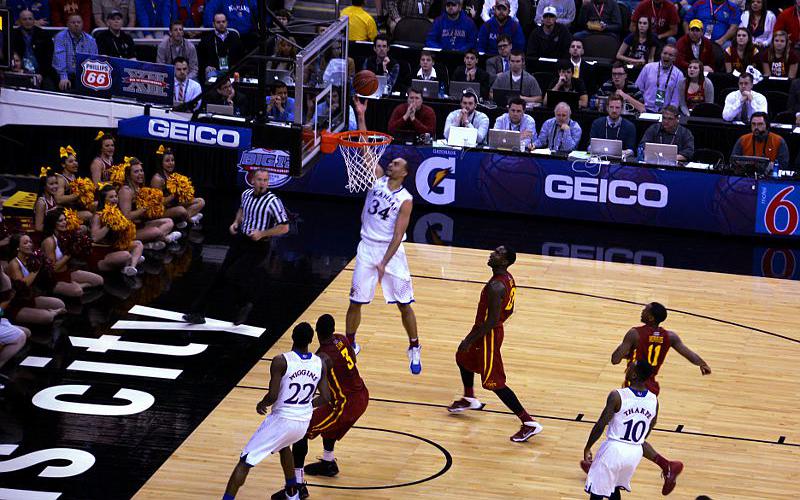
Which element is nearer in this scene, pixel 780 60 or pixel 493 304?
pixel 493 304

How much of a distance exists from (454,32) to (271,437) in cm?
1307

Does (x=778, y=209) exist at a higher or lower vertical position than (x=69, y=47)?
lower

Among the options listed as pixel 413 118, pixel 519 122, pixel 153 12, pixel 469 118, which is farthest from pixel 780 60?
pixel 153 12

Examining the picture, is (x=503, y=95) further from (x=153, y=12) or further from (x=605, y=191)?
(x=153, y=12)

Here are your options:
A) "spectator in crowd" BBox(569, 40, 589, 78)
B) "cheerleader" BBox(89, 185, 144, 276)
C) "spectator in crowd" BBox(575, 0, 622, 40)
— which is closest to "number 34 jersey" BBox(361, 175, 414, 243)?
"cheerleader" BBox(89, 185, 144, 276)

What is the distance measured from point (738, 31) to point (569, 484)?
11.7m

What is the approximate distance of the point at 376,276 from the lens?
41.3 ft

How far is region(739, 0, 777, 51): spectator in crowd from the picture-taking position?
68.9 ft

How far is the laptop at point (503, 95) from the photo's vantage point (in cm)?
1967

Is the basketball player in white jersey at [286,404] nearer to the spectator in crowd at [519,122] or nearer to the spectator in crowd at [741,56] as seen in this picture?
the spectator in crowd at [519,122]

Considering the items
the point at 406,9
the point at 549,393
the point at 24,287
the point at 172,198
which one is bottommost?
the point at 549,393

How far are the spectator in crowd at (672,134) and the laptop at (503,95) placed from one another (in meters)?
2.35

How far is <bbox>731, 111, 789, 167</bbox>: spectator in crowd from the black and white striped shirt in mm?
7341

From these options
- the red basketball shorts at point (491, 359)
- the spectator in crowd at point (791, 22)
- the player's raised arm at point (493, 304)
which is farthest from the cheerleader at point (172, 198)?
the spectator in crowd at point (791, 22)
